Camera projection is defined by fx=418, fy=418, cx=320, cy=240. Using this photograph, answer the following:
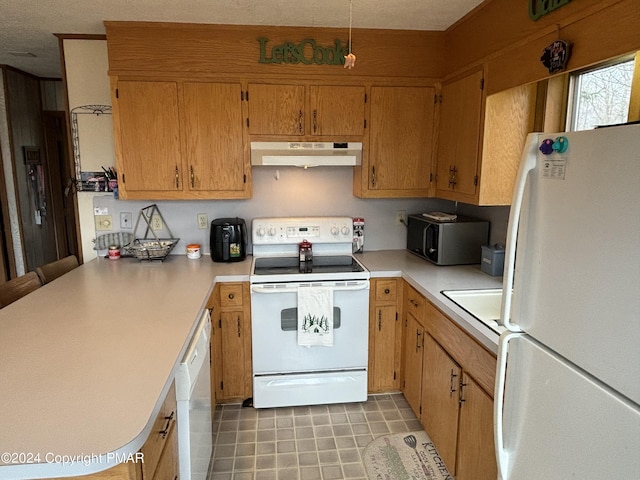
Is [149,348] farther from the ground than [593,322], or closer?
closer

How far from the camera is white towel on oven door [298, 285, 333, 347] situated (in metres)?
2.54

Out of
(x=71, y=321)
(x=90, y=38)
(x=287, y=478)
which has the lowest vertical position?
(x=287, y=478)

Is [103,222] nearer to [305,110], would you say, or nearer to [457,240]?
[305,110]

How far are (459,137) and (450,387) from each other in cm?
145

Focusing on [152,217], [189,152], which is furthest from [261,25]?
[152,217]

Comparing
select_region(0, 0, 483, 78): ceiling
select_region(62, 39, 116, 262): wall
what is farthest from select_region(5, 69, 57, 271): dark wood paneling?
select_region(62, 39, 116, 262): wall

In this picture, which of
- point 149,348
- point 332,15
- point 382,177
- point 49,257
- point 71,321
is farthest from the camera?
point 49,257

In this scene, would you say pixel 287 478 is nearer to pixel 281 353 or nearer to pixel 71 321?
pixel 281 353

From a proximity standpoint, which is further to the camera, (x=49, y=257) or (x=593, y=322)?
(x=49, y=257)

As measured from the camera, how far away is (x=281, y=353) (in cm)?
262

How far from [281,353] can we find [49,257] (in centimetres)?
373

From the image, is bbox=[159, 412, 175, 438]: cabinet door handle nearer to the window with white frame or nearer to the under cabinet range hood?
the under cabinet range hood

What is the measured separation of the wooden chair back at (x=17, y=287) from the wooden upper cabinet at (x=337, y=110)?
188cm

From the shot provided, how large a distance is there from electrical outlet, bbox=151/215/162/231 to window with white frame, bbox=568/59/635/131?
2.61 m
